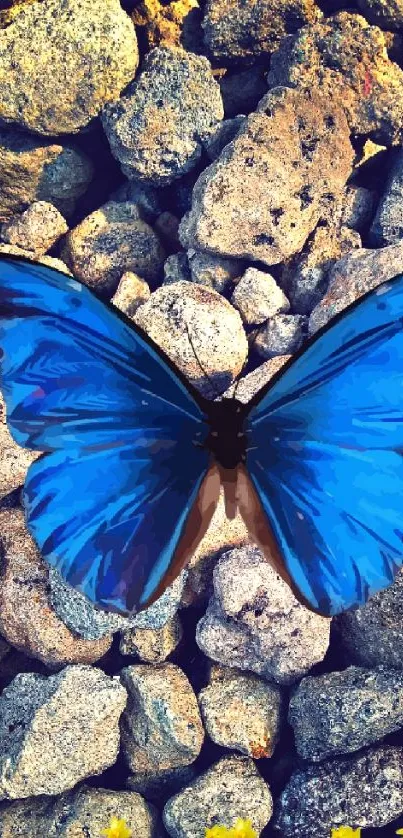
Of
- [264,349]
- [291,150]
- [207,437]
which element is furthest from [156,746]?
[291,150]

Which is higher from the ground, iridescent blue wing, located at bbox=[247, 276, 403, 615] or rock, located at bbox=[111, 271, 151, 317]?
rock, located at bbox=[111, 271, 151, 317]

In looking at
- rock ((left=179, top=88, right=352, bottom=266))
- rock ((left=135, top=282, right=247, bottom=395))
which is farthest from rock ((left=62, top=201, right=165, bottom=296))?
rock ((left=135, top=282, right=247, bottom=395))

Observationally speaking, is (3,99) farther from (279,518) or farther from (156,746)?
(156,746)

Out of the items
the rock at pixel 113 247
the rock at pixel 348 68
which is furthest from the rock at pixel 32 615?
the rock at pixel 348 68

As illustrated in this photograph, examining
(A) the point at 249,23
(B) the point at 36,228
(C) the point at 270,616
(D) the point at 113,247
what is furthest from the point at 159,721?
(A) the point at 249,23

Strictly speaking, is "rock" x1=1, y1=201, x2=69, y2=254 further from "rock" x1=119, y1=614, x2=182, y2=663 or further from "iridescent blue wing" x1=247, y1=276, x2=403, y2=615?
"iridescent blue wing" x1=247, y1=276, x2=403, y2=615

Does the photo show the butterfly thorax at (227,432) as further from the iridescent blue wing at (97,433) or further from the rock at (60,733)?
the rock at (60,733)

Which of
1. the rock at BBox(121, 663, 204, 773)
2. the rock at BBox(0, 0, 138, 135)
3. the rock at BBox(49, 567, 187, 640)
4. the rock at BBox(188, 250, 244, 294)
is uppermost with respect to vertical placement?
the rock at BBox(0, 0, 138, 135)
